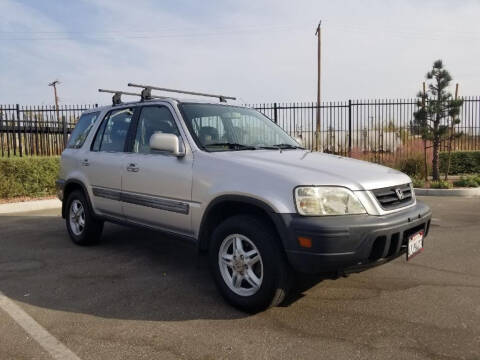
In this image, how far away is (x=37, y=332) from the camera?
2988 mm

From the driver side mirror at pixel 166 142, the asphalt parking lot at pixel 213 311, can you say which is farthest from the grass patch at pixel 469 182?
the driver side mirror at pixel 166 142

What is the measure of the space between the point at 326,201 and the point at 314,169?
35 centimetres

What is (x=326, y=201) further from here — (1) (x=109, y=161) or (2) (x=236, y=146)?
(1) (x=109, y=161)

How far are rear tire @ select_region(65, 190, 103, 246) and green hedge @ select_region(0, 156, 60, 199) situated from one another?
16.2ft

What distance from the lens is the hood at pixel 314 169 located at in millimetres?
3035

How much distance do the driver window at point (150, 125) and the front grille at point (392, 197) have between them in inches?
78.6

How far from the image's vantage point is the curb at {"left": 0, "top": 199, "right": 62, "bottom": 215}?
8.58 metres

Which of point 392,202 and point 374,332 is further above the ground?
point 392,202

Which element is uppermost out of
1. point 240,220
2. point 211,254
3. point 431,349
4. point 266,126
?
point 266,126

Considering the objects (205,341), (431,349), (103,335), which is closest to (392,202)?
(431,349)

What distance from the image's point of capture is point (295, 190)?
2.96m

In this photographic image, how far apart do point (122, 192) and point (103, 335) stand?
1938mm

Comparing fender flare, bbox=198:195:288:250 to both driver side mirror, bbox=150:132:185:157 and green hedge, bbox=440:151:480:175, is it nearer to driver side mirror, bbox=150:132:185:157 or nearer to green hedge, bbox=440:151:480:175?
driver side mirror, bbox=150:132:185:157

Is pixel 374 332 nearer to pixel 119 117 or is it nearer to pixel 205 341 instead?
pixel 205 341
